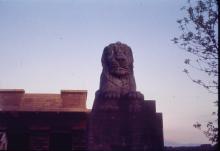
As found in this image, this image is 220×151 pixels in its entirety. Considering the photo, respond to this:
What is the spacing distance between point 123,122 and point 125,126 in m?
0.12

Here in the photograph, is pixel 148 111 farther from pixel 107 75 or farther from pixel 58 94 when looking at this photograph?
pixel 58 94

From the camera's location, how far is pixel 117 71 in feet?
33.1

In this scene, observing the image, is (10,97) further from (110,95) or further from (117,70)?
(110,95)

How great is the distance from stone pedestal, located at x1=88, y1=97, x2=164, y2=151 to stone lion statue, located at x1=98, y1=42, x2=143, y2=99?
1.23 ft

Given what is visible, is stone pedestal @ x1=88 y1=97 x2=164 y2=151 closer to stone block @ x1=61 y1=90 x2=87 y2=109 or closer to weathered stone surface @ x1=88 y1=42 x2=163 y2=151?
weathered stone surface @ x1=88 y1=42 x2=163 y2=151

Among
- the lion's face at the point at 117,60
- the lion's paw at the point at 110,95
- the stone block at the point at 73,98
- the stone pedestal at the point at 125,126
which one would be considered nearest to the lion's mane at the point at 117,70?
the lion's face at the point at 117,60

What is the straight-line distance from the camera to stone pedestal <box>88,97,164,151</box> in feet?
30.2

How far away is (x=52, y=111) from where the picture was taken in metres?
21.6

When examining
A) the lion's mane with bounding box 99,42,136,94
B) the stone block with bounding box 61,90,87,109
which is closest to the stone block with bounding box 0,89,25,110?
the stone block with bounding box 61,90,87,109

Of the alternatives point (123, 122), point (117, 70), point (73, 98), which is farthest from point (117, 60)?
point (73, 98)

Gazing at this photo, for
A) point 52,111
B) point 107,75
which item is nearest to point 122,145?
point 107,75

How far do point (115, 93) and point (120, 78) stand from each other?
2.05ft

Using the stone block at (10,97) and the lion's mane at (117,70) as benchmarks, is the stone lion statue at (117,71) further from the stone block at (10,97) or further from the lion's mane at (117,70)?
the stone block at (10,97)

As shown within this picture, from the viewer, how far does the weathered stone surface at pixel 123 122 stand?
9211 mm
